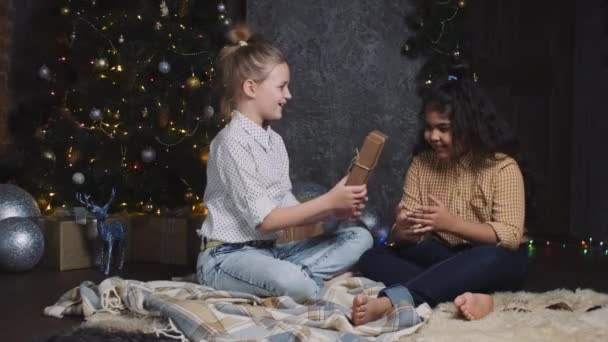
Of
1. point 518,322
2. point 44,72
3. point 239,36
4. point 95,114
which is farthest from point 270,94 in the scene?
point 44,72

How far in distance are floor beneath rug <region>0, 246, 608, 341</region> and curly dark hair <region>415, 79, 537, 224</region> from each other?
29.7 inches

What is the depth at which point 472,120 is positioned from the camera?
2402mm

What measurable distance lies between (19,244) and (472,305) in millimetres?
1863

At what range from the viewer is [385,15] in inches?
159

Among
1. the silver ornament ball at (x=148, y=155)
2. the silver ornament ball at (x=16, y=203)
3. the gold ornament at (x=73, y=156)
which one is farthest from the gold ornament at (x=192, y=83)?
the silver ornament ball at (x=16, y=203)

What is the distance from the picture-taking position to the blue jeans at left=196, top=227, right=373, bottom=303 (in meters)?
2.27

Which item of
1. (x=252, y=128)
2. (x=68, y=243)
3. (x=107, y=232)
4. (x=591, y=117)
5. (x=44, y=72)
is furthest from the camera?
(x=591, y=117)

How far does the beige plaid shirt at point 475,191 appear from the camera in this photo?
2.38 m

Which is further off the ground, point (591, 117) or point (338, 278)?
point (591, 117)

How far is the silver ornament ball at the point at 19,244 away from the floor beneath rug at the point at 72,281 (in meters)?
0.04

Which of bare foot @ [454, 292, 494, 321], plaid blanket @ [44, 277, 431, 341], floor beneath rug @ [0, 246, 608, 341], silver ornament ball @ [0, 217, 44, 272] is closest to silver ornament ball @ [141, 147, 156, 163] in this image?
floor beneath rug @ [0, 246, 608, 341]

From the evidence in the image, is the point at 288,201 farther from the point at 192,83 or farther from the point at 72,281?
the point at 192,83

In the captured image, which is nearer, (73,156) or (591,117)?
(73,156)

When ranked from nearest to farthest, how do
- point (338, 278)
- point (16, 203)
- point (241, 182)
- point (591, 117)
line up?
point (241, 182)
point (338, 278)
point (16, 203)
point (591, 117)
